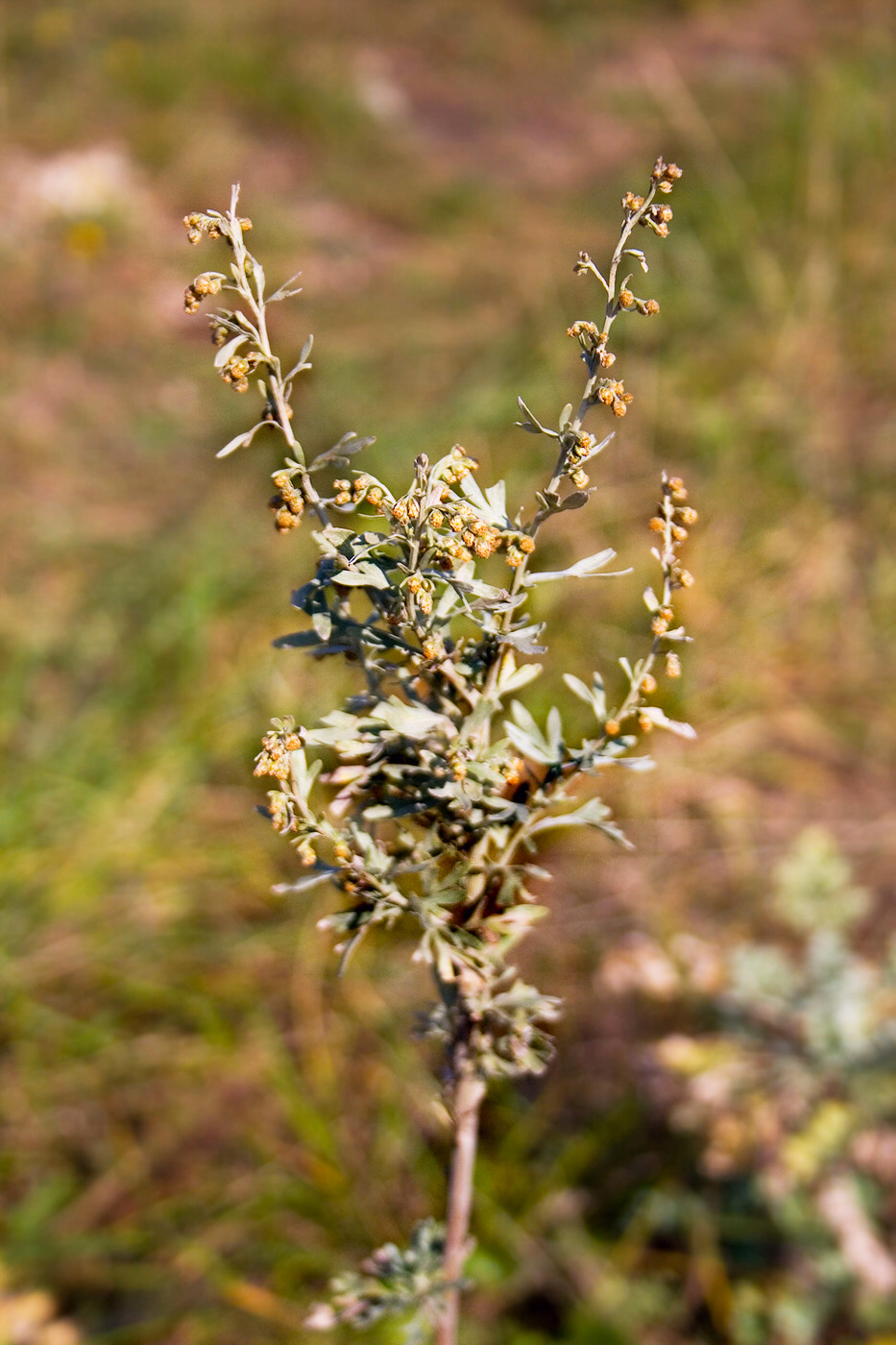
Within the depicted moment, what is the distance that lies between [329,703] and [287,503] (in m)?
2.05

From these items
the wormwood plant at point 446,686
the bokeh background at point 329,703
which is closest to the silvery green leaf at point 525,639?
the wormwood plant at point 446,686

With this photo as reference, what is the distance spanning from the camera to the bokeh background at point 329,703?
1.98 m

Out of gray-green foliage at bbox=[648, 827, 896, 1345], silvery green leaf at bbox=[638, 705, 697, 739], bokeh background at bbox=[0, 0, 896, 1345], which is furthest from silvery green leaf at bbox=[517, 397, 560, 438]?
gray-green foliage at bbox=[648, 827, 896, 1345]

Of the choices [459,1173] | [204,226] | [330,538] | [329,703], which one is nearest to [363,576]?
[330,538]

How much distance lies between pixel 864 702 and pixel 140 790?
213 centimetres

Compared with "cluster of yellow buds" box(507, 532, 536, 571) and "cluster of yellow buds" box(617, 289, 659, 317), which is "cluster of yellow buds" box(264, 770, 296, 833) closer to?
"cluster of yellow buds" box(507, 532, 536, 571)

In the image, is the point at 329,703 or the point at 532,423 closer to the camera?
the point at 532,423

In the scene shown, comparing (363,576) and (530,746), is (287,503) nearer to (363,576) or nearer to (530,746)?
(363,576)

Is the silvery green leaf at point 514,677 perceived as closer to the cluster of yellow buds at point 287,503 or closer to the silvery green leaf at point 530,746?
the silvery green leaf at point 530,746

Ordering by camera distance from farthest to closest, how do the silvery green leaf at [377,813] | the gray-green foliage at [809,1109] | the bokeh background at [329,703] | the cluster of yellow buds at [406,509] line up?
the bokeh background at [329,703] → the gray-green foliage at [809,1109] → the silvery green leaf at [377,813] → the cluster of yellow buds at [406,509]

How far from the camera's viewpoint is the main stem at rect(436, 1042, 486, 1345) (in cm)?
91

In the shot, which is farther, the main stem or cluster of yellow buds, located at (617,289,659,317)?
the main stem

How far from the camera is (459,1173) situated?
0.96 m

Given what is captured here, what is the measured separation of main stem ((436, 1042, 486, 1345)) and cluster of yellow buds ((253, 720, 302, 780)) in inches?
14.3
